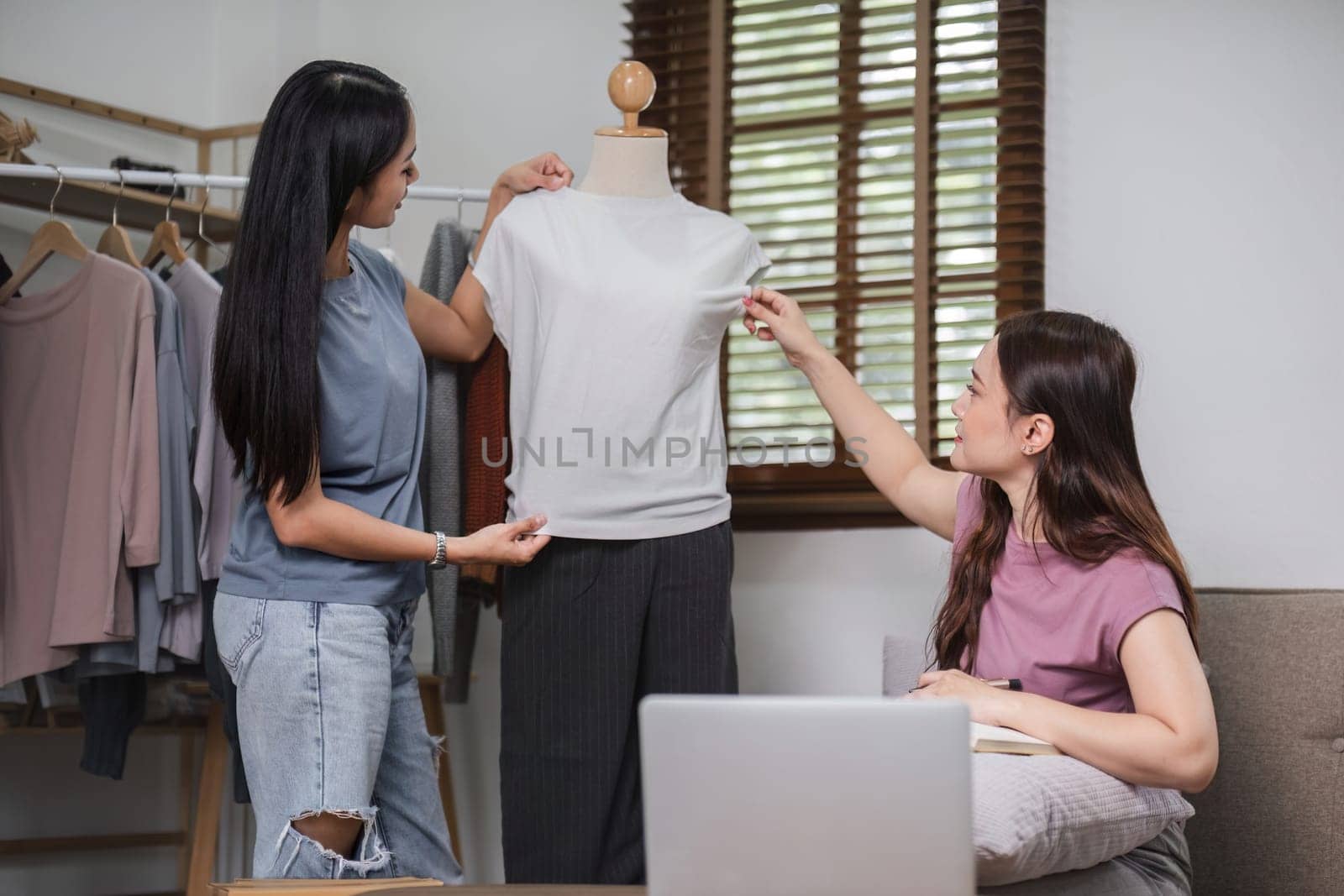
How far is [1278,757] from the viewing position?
76.1 inches

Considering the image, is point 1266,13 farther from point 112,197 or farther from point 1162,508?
point 112,197

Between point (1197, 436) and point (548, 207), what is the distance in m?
1.19

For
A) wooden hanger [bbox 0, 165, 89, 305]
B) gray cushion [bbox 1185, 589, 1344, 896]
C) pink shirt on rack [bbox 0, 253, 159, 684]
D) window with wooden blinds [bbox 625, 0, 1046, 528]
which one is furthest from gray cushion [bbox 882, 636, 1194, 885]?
wooden hanger [bbox 0, 165, 89, 305]

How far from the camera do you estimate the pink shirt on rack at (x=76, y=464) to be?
2129 mm

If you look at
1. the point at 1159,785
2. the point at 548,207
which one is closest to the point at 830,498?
the point at 548,207

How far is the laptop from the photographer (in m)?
0.91

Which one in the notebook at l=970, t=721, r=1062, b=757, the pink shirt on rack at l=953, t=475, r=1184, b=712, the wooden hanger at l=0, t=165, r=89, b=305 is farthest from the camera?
the wooden hanger at l=0, t=165, r=89, b=305

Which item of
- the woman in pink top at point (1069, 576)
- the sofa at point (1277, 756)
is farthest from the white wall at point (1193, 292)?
the woman in pink top at point (1069, 576)

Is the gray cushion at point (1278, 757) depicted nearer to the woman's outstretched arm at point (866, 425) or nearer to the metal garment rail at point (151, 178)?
the woman's outstretched arm at point (866, 425)

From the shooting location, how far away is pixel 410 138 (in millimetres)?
1647

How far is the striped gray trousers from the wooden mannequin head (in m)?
0.62

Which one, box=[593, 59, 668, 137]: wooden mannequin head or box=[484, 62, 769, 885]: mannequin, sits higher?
box=[593, 59, 668, 137]: wooden mannequin head

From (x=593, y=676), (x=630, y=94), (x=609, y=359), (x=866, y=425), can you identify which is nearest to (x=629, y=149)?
(x=630, y=94)

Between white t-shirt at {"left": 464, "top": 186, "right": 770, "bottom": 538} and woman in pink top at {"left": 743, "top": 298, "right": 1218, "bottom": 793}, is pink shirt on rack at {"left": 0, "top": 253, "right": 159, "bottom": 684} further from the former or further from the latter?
woman in pink top at {"left": 743, "top": 298, "right": 1218, "bottom": 793}
